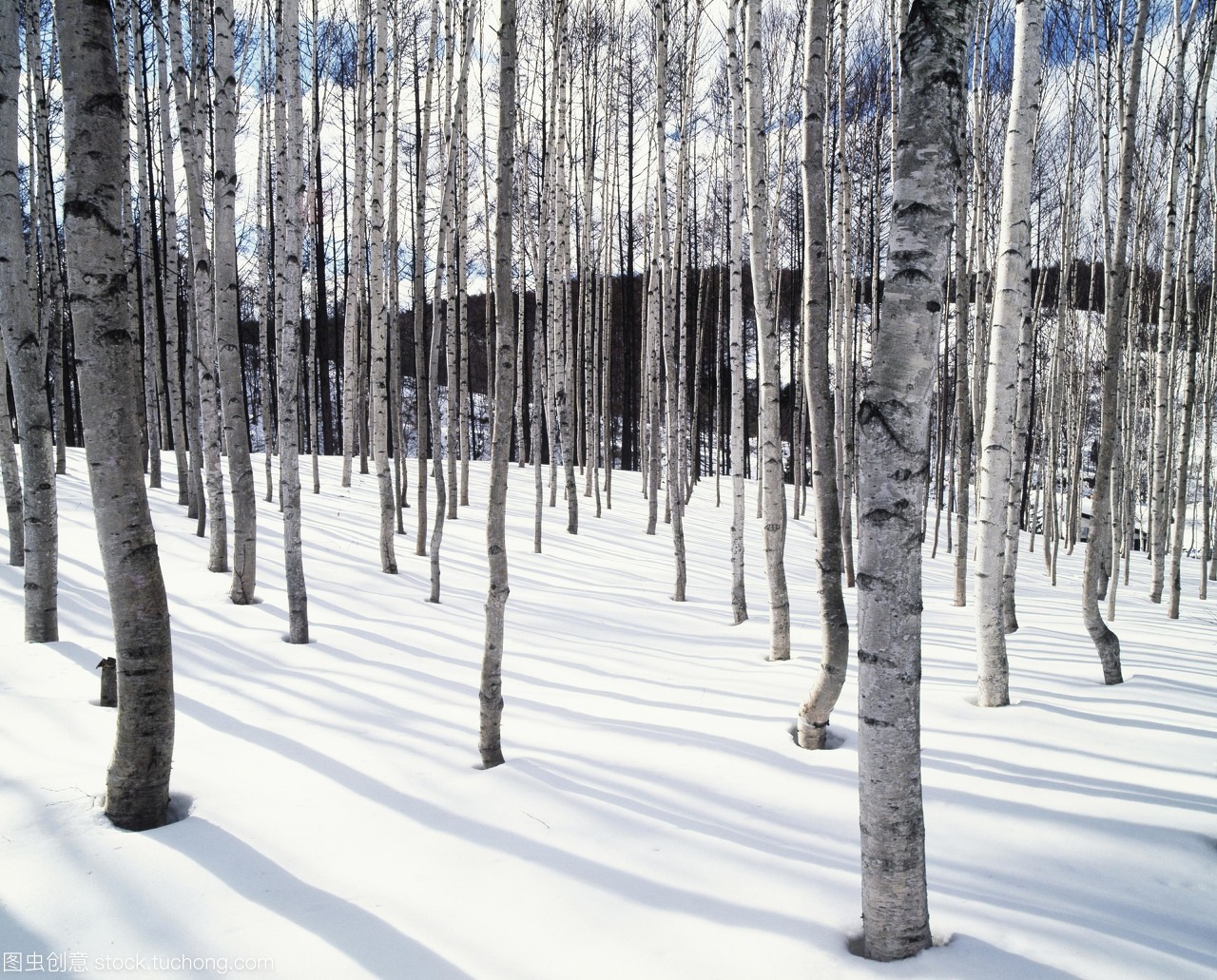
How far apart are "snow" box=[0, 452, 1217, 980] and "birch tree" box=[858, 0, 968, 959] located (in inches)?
12.6

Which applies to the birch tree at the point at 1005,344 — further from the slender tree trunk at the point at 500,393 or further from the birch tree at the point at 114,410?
the birch tree at the point at 114,410

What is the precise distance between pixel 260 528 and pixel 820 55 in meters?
8.10

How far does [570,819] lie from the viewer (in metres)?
2.48

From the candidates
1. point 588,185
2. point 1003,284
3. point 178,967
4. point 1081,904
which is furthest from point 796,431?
point 178,967

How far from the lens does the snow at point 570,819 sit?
182cm

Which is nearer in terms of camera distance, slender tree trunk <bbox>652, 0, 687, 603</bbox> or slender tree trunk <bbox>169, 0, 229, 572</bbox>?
slender tree trunk <bbox>169, 0, 229, 572</bbox>

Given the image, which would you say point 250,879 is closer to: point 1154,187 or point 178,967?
point 178,967

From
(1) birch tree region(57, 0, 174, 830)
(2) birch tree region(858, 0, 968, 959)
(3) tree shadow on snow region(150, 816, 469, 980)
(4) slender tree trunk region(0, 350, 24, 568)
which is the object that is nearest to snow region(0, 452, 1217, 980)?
(3) tree shadow on snow region(150, 816, 469, 980)

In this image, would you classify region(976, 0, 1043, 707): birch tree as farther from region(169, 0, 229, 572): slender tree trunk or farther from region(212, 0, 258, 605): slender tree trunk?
region(169, 0, 229, 572): slender tree trunk

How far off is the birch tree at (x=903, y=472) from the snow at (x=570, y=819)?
32cm

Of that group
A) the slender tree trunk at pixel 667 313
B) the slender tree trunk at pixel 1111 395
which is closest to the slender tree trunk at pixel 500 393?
the slender tree trunk at pixel 1111 395

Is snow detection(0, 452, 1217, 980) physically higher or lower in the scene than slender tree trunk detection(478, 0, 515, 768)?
lower

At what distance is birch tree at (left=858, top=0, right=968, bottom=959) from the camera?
5.18 ft

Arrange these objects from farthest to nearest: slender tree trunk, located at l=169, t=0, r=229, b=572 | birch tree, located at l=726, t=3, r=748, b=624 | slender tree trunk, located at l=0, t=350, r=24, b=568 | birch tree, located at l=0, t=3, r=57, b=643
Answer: birch tree, located at l=726, t=3, r=748, b=624 → slender tree trunk, located at l=169, t=0, r=229, b=572 → slender tree trunk, located at l=0, t=350, r=24, b=568 → birch tree, located at l=0, t=3, r=57, b=643
